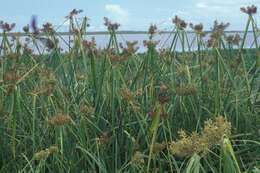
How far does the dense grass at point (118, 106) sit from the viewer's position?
2395mm

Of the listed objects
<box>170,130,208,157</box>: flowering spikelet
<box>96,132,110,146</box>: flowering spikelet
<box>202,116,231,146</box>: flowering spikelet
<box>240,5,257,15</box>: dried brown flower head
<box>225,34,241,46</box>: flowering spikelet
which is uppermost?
<box>240,5,257,15</box>: dried brown flower head

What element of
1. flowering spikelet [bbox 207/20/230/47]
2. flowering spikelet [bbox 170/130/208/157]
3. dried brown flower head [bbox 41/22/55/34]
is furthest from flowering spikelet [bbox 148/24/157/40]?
flowering spikelet [bbox 170/130/208/157]

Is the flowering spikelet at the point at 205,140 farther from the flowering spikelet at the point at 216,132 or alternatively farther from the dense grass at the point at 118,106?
the dense grass at the point at 118,106

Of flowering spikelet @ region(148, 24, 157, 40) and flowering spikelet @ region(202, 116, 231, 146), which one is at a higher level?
flowering spikelet @ region(148, 24, 157, 40)

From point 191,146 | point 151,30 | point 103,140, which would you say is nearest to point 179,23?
point 151,30

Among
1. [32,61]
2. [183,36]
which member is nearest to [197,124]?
[183,36]

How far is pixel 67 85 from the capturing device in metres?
2.96

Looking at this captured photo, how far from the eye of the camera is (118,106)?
267 centimetres

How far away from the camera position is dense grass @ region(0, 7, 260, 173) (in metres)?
2.39

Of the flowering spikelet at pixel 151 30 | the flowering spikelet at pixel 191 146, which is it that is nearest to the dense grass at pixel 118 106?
the flowering spikelet at pixel 151 30

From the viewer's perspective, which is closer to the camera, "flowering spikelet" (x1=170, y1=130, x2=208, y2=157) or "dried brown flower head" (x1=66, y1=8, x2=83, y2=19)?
"flowering spikelet" (x1=170, y1=130, x2=208, y2=157)

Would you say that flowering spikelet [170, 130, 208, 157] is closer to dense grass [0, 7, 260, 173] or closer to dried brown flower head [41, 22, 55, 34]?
dense grass [0, 7, 260, 173]

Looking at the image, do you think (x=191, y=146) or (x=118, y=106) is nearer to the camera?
(x=191, y=146)

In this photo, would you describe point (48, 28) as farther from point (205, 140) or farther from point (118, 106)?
point (205, 140)
